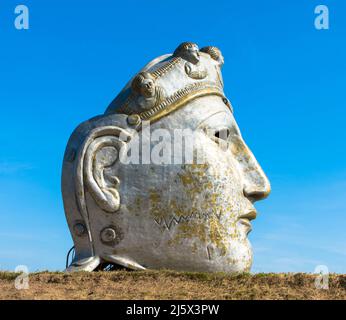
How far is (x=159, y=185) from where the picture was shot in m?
11.3

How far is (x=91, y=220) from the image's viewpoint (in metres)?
11.6

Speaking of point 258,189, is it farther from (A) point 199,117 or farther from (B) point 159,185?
(B) point 159,185

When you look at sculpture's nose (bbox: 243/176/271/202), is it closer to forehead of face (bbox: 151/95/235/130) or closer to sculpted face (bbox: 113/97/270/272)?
sculpted face (bbox: 113/97/270/272)

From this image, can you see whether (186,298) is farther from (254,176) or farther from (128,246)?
(254,176)

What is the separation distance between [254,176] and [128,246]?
3016 millimetres

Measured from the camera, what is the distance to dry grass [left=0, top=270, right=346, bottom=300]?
943cm

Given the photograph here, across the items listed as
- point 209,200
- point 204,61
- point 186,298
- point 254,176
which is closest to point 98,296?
point 186,298

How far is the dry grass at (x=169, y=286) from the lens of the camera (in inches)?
371

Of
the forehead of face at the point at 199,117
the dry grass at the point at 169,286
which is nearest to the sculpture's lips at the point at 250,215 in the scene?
→ the dry grass at the point at 169,286

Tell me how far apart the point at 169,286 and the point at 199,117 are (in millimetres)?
3444

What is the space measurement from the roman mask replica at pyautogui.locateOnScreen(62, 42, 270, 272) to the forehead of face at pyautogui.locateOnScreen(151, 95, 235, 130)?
0.8 inches

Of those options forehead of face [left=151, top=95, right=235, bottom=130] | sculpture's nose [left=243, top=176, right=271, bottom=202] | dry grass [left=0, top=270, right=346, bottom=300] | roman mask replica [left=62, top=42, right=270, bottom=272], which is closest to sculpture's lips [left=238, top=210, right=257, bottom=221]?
roman mask replica [left=62, top=42, right=270, bottom=272]

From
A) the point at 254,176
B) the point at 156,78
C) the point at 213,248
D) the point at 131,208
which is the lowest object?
the point at 213,248

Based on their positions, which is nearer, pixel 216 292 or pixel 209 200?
pixel 216 292
